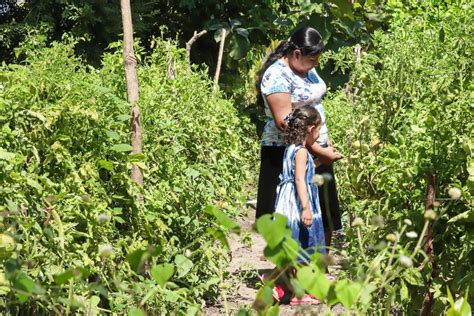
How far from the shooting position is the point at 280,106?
509 centimetres

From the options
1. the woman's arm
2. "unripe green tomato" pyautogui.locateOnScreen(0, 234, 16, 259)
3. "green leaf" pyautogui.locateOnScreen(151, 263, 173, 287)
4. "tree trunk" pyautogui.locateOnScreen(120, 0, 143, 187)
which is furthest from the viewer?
the woman's arm

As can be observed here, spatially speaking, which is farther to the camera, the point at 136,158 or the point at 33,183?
the point at 136,158

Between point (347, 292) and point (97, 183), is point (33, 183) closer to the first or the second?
point (97, 183)

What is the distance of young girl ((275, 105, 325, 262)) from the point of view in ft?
16.3

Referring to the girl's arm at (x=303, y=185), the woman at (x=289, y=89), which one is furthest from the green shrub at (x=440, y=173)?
the woman at (x=289, y=89)

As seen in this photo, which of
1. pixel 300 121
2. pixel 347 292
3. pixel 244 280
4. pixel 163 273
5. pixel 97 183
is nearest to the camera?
pixel 347 292

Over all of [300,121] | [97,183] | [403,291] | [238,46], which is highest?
[238,46]

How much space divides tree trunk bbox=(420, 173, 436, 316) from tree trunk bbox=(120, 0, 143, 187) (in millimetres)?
1348

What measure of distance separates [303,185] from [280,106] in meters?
0.43

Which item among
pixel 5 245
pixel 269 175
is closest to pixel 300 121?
pixel 269 175

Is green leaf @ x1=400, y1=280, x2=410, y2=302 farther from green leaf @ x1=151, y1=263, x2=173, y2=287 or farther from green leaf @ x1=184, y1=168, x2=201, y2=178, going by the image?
green leaf @ x1=151, y1=263, x2=173, y2=287

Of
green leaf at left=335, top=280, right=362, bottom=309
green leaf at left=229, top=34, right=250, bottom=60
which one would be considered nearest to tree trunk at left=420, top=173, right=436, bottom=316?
green leaf at left=335, top=280, right=362, bottom=309

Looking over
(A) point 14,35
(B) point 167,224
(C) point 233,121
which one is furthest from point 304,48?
(A) point 14,35

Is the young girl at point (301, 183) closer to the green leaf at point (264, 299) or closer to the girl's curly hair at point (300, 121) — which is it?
the girl's curly hair at point (300, 121)
